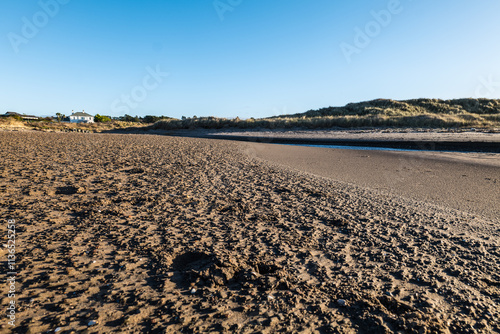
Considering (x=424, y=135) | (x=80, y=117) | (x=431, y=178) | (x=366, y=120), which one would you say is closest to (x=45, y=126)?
(x=366, y=120)

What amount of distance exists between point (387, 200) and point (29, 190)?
630 cm

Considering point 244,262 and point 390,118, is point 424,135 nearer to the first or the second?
point 390,118

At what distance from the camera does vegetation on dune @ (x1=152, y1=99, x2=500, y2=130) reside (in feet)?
83.8

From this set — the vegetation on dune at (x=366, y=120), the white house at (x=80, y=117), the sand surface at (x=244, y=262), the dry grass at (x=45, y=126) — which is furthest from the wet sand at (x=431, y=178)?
the white house at (x=80, y=117)

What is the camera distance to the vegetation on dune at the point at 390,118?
83.8ft

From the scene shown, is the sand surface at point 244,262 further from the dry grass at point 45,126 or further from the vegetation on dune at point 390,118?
the dry grass at point 45,126

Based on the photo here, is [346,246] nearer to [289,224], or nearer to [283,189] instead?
[289,224]

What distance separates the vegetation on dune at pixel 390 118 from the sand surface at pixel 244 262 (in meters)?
25.3

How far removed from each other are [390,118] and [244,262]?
3055 cm

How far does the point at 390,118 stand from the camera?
92.7ft

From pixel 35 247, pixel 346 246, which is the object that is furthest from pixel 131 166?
pixel 346 246

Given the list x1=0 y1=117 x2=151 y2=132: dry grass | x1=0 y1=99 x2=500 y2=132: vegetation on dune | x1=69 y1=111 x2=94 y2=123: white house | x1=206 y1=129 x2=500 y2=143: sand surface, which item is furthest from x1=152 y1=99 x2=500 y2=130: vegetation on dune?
x1=69 y1=111 x2=94 y2=123: white house

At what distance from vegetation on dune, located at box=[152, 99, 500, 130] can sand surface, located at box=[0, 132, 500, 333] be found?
25.3 m

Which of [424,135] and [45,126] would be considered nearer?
[424,135]
